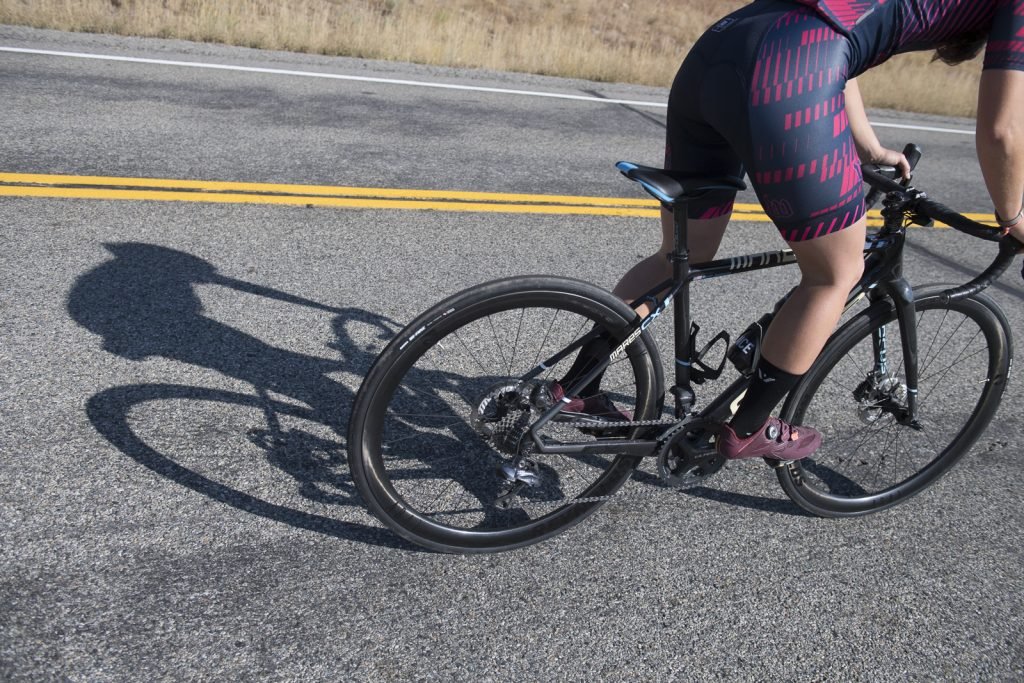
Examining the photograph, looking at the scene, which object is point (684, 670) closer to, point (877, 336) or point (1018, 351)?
point (877, 336)

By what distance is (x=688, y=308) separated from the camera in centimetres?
268

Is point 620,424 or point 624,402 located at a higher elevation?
point 620,424

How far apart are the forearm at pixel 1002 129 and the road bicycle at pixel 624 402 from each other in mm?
243

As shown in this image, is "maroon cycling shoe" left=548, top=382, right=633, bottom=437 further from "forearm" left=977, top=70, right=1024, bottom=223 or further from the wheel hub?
"forearm" left=977, top=70, right=1024, bottom=223

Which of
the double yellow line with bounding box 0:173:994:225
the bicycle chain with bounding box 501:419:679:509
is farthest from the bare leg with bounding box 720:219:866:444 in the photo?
the double yellow line with bounding box 0:173:994:225

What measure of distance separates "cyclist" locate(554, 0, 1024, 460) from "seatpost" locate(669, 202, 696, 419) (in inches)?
4.8

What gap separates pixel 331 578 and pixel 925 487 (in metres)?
2.28

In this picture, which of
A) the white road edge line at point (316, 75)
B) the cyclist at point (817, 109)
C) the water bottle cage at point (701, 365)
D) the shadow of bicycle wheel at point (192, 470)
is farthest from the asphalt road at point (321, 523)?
the white road edge line at point (316, 75)

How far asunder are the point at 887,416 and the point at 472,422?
1731 millimetres

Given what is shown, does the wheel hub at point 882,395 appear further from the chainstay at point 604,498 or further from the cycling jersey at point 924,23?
the cycling jersey at point 924,23

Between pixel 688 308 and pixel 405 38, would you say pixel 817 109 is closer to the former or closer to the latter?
pixel 688 308

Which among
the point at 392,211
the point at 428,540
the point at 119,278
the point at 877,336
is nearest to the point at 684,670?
the point at 428,540

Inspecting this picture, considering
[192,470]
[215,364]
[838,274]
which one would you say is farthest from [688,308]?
[215,364]

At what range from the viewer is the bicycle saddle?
2416 mm
